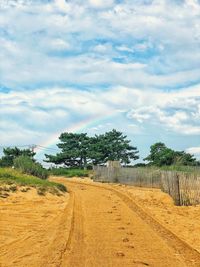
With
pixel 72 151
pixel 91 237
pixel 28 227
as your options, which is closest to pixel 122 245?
pixel 91 237

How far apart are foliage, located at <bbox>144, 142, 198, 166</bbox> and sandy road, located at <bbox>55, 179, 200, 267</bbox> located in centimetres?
4087

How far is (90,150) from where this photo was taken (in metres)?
68.6

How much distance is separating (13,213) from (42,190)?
658cm

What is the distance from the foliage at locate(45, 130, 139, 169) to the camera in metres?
67.9

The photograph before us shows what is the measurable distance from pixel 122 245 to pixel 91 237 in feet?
3.43

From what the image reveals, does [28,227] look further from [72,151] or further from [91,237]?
[72,151]

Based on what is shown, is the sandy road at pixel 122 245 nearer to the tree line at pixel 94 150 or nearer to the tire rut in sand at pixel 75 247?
the tire rut in sand at pixel 75 247

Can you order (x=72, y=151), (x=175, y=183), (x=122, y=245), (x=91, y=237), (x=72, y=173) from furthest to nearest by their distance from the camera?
(x=72, y=151) → (x=72, y=173) → (x=175, y=183) → (x=91, y=237) → (x=122, y=245)

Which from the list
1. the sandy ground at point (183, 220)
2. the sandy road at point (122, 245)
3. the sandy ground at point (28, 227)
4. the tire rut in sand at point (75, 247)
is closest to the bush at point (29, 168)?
the sandy ground at point (183, 220)

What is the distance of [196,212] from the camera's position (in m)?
18.6

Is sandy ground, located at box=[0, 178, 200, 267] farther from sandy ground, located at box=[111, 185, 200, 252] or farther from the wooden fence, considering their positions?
the wooden fence

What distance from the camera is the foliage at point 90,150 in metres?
67.9

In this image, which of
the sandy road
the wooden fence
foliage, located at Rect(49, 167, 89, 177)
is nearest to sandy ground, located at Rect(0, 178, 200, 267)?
the sandy road

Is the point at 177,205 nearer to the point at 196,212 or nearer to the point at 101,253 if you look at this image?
the point at 196,212
